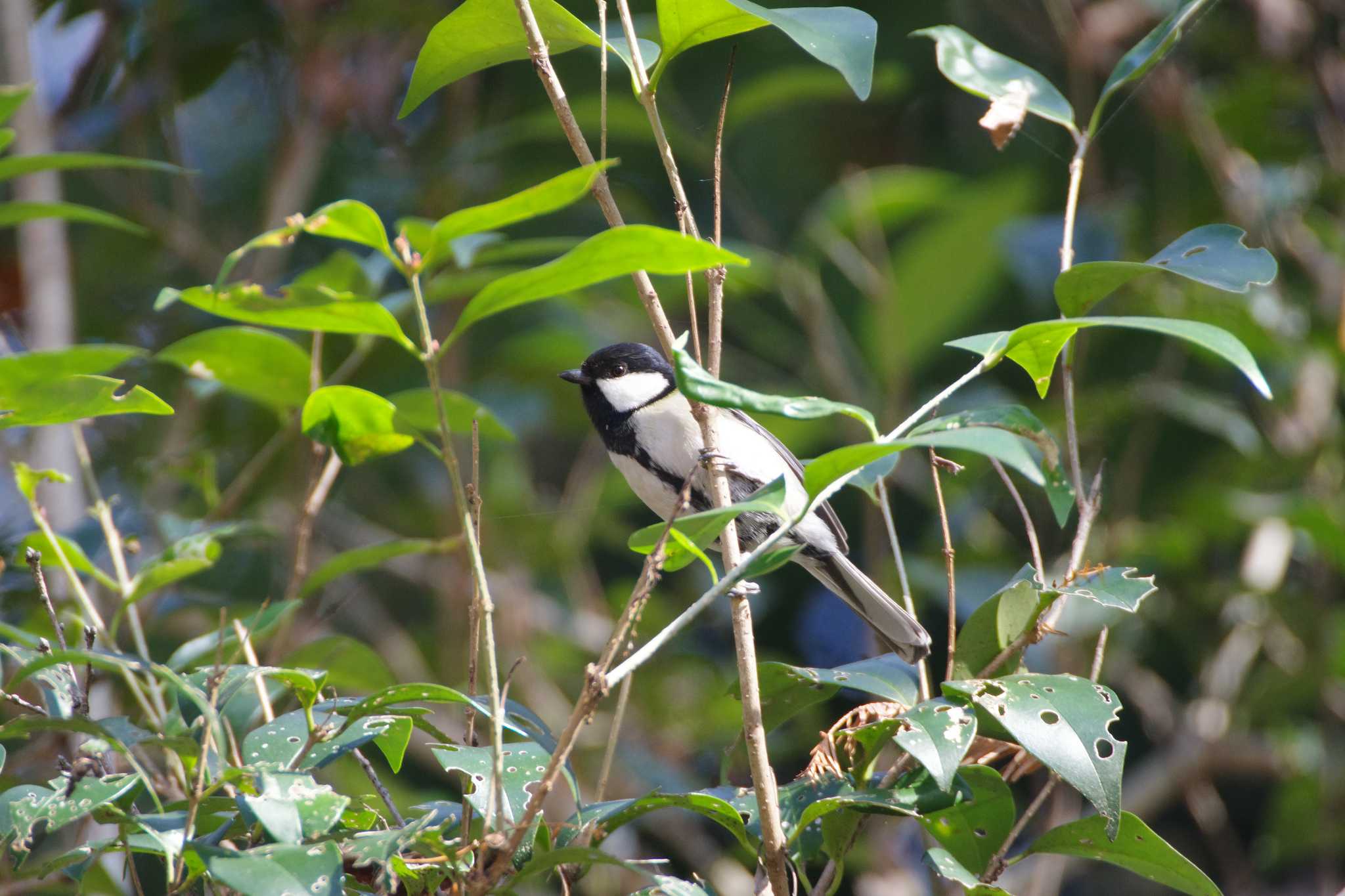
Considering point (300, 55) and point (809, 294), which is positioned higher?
point (300, 55)

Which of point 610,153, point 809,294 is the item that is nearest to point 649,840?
point 809,294

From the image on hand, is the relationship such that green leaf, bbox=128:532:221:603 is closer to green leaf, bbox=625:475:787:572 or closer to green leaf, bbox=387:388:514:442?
green leaf, bbox=387:388:514:442

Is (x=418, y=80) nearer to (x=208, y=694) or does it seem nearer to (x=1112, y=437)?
(x=208, y=694)

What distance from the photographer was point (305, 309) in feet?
3.66

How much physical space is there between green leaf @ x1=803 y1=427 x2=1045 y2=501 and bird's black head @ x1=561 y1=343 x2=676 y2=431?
1443 mm

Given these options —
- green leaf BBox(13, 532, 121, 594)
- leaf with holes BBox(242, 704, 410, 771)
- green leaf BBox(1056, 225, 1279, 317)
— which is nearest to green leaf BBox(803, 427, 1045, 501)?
green leaf BBox(1056, 225, 1279, 317)

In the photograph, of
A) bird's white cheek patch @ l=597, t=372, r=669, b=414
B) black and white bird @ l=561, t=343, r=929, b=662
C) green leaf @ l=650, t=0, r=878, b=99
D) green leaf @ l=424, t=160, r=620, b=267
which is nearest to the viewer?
green leaf @ l=424, t=160, r=620, b=267

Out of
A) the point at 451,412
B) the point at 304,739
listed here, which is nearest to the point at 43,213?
the point at 451,412

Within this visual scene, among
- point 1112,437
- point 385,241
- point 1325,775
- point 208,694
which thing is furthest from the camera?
point 1112,437

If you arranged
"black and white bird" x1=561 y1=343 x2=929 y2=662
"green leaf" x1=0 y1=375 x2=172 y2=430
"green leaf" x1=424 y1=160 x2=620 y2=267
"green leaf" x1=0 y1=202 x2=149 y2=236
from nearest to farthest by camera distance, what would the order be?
"green leaf" x1=424 y1=160 x2=620 y2=267
"green leaf" x1=0 y1=375 x2=172 y2=430
"green leaf" x1=0 y1=202 x2=149 y2=236
"black and white bird" x1=561 y1=343 x2=929 y2=662

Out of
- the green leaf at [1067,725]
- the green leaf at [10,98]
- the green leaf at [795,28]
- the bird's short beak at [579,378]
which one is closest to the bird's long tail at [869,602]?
the bird's short beak at [579,378]

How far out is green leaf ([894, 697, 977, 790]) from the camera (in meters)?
1.16

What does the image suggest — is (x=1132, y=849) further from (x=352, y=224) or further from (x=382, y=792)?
(x=352, y=224)

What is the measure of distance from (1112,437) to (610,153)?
6.27 ft
